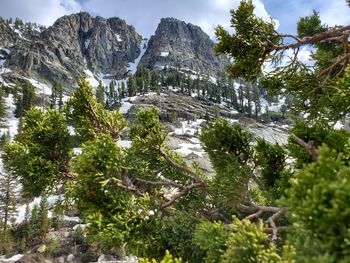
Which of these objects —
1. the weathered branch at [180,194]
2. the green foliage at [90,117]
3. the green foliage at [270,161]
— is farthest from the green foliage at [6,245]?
the green foliage at [270,161]

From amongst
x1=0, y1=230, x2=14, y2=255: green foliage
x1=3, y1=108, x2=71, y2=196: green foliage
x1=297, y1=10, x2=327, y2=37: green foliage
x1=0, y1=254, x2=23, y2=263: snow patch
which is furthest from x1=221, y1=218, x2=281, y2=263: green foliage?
x1=0, y1=230, x2=14, y2=255: green foliage

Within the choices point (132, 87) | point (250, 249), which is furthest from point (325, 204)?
point (132, 87)

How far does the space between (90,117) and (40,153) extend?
152cm

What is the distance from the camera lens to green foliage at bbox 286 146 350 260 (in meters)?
2.36

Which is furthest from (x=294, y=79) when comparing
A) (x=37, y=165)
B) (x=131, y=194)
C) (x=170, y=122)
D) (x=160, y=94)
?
(x=160, y=94)

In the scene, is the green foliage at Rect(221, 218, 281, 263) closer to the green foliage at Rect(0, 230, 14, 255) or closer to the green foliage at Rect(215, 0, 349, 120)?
the green foliage at Rect(215, 0, 349, 120)

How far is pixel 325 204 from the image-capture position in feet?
7.93

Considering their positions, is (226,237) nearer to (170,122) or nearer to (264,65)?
(264,65)

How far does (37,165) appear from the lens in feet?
24.2

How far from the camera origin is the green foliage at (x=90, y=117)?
317 inches

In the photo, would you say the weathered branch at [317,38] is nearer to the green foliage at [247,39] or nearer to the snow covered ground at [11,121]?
the green foliage at [247,39]

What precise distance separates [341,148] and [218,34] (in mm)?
4977

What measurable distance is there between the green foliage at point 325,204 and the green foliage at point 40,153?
6.26 metres

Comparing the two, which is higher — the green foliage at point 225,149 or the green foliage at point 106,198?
the green foliage at point 225,149
